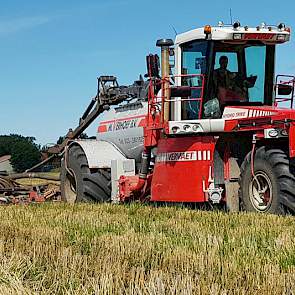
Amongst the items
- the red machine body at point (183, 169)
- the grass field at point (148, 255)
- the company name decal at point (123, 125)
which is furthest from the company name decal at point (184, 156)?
the grass field at point (148, 255)

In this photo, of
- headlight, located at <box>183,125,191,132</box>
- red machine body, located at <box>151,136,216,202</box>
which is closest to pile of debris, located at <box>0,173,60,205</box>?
red machine body, located at <box>151,136,216,202</box>

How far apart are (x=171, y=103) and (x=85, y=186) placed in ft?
8.54

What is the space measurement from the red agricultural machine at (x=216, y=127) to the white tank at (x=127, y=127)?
0.16ft

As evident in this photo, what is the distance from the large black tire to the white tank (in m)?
0.61

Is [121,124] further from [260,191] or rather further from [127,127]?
[260,191]

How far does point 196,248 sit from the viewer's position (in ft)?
18.0

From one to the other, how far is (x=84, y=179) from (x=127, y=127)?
1206 millimetres

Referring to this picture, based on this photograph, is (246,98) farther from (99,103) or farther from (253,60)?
(99,103)

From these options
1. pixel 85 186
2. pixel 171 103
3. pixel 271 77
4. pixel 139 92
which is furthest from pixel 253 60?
pixel 85 186

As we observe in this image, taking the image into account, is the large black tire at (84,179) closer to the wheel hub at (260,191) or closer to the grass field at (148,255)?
the wheel hub at (260,191)

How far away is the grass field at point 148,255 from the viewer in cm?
418

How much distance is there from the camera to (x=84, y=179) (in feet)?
40.7

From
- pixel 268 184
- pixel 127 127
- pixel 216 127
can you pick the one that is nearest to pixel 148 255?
pixel 268 184

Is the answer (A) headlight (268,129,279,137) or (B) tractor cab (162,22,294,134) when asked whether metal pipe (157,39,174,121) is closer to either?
(B) tractor cab (162,22,294,134)
